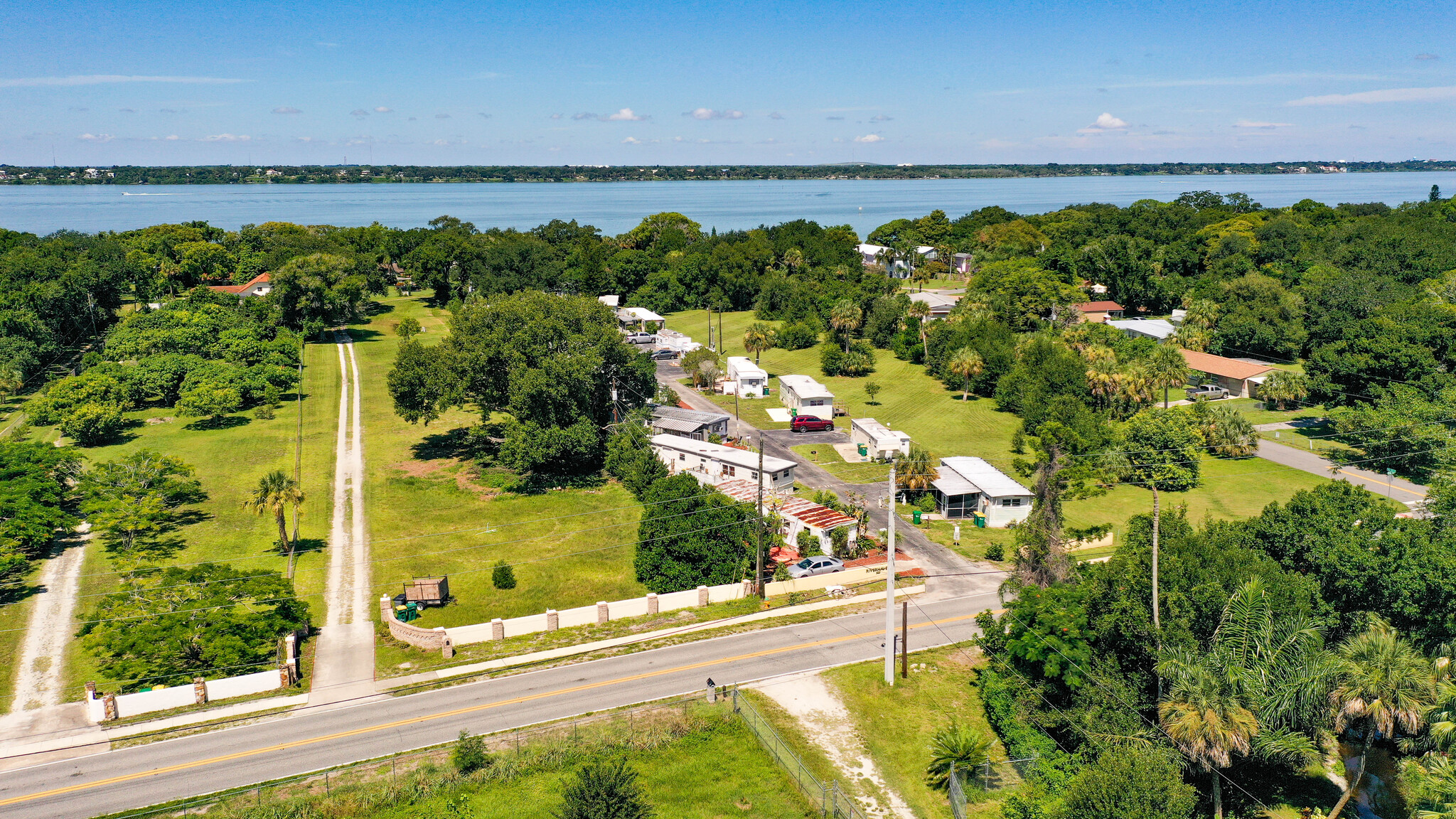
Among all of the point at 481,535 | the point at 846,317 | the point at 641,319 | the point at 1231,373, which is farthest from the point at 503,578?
the point at 641,319

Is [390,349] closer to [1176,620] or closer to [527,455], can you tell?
[527,455]

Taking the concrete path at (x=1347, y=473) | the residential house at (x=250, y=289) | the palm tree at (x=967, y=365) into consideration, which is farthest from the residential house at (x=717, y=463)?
the residential house at (x=250, y=289)

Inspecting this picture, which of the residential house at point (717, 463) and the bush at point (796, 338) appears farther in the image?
the bush at point (796, 338)

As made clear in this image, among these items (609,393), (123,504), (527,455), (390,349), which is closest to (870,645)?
(527,455)

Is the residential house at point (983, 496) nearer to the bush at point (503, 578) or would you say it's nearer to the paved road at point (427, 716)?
the paved road at point (427, 716)

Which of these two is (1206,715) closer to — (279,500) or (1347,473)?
(1347,473)

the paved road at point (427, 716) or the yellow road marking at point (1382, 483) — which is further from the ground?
the yellow road marking at point (1382, 483)

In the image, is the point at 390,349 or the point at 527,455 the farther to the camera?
the point at 390,349
